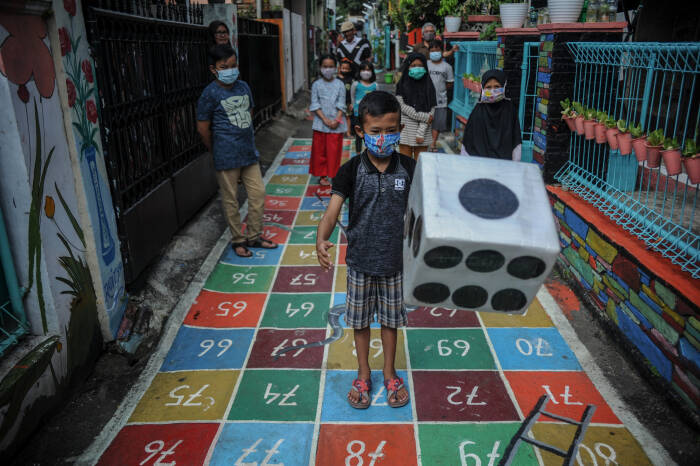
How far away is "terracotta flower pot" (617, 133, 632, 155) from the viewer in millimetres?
3732

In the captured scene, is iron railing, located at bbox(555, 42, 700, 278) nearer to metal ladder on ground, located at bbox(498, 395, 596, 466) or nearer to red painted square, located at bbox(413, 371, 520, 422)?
metal ladder on ground, located at bbox(498, 395, 596, 466)

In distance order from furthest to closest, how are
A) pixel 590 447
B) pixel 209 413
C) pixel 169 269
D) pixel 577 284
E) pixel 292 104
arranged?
1. pixel 292 104
2. pixel 169 269
3. pixel 577 284
4. pixel 209 413
5. pixel 590 447

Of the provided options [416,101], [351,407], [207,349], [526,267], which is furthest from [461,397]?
[416,101]

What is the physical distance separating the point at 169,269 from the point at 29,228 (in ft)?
6.52

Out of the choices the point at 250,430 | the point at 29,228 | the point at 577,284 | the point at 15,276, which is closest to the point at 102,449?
the point at 250,430

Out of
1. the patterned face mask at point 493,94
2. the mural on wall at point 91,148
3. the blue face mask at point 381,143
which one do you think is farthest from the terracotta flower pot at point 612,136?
the mural on wall at point 91,148

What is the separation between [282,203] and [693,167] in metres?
4.79

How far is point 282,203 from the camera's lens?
6926 mm

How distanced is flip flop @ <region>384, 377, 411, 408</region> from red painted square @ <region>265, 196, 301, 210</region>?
384cm

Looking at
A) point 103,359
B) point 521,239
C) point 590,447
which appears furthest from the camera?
point 103,359

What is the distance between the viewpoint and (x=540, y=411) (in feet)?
9.25

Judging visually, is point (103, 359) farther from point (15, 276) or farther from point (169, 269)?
point (169, 269)

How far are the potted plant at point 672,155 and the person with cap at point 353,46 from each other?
6728mm

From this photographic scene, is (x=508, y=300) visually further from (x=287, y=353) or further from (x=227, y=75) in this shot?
(x=227, y=75)
